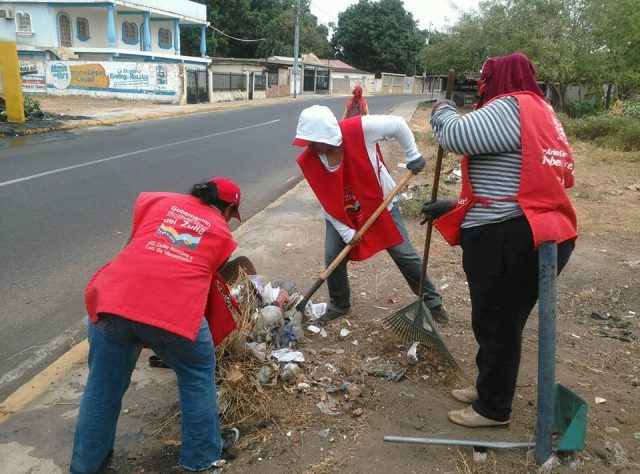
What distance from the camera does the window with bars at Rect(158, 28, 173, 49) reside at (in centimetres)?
3502

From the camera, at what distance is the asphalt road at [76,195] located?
370cm

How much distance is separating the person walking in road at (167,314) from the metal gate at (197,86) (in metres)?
26.5

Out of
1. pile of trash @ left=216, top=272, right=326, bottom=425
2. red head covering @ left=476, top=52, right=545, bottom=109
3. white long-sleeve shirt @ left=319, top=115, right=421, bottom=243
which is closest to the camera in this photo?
red head covering @ left=476, top=52, right=545, bottom=109

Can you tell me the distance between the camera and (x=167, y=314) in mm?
2023

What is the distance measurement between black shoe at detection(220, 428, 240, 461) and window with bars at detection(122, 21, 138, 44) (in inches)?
1346

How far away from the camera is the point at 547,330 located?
2174mm

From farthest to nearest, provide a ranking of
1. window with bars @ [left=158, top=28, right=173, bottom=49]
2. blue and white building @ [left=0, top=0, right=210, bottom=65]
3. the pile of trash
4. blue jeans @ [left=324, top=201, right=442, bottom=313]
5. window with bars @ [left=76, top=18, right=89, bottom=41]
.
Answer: window with bars @ [left=158, top=28, right=173, bottom=49] → window with bars @ [left=76, top=18, right=89, bottom=41] → blue and white building @ [left=0, top=0, right=210, bottom=65] → blue jeans @ [left=324, top=201, right=442, bottom=313] → the pile of trash

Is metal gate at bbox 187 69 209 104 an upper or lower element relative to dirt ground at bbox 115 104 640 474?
upper

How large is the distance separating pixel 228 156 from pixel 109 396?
30.5 feet

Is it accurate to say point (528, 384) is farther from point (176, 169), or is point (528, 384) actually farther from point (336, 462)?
point (176, 169)

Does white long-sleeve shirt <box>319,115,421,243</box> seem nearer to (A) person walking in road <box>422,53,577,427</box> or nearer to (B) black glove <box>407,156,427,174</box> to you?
(B) black glove <box>407,156,427,174</box>

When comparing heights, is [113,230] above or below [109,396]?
below

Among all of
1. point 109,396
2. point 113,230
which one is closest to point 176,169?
point 113,230

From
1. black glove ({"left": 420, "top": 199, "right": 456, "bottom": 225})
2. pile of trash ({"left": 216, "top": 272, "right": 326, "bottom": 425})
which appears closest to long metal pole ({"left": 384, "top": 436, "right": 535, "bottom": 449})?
pile of trash ({"left": 216, "top": 272, "right": 326, "bottom": 425})
